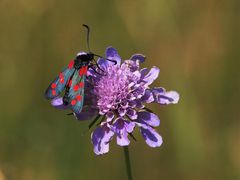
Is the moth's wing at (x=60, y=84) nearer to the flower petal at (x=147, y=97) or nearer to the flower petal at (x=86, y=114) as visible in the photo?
the flower petal at (x=86, y=114)

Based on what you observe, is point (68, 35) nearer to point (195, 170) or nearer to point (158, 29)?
point (158, 29)

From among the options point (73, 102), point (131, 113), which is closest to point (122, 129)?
point (131, 113)

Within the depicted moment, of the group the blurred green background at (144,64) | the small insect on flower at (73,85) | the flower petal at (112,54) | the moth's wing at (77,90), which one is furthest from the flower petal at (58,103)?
the blurred green background at (144,64)

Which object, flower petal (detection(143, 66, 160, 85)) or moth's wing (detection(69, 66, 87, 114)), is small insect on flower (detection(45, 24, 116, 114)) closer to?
moth's wing (detection(69, 66, 87, 114))

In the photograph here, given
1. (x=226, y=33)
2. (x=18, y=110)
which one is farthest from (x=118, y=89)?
(x=226, y=33)

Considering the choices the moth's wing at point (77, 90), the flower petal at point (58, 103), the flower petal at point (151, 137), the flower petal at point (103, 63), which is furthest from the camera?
the flower petal at point (103, 63)

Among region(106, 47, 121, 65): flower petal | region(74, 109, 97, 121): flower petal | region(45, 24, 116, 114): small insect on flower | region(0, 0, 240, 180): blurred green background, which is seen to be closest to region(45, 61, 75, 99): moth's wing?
region(45, 24, 116, 114): small insect on flower

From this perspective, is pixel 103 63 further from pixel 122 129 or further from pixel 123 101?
pixel 122 129
